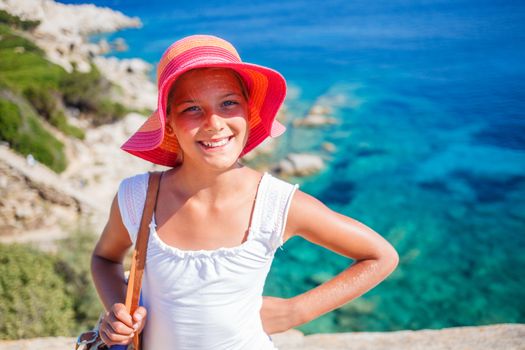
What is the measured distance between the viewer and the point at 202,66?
4.72ft

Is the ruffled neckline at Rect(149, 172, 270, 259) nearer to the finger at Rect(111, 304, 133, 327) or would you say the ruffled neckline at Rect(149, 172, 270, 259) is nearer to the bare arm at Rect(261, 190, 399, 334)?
the bare arm at Rect(261, 190, 399, 334)

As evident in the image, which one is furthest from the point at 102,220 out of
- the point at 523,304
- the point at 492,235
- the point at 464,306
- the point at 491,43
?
the point at 491,43

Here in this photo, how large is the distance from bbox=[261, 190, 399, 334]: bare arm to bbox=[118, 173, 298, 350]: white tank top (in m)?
0.08

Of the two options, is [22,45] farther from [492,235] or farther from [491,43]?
[491,43]

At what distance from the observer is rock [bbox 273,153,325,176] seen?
A: 15.2 metres

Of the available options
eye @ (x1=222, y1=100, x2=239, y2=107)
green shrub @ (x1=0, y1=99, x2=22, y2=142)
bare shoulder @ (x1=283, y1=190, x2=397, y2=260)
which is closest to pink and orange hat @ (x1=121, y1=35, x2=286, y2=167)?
eye @ (x1=222, y1=100, x2=239, y2=107)

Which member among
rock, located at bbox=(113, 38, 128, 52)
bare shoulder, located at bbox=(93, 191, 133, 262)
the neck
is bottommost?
bare shoulder, located at bbox=(93, 191, 133, 262)

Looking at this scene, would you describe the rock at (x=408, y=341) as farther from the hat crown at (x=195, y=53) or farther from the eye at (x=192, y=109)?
the hat crown at (x=195, y=53)

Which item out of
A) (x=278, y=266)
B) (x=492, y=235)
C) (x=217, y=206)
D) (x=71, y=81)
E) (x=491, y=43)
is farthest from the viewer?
(x=491, y=43)

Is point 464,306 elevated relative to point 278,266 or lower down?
lower down

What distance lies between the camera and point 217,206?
164 cm

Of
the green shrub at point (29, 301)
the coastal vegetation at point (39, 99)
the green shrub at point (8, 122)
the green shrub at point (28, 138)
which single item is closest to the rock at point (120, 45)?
the coastal vegetation at point (39, 99)

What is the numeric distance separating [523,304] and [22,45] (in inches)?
942

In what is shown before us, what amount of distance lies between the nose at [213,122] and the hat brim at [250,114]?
6.2 inches
